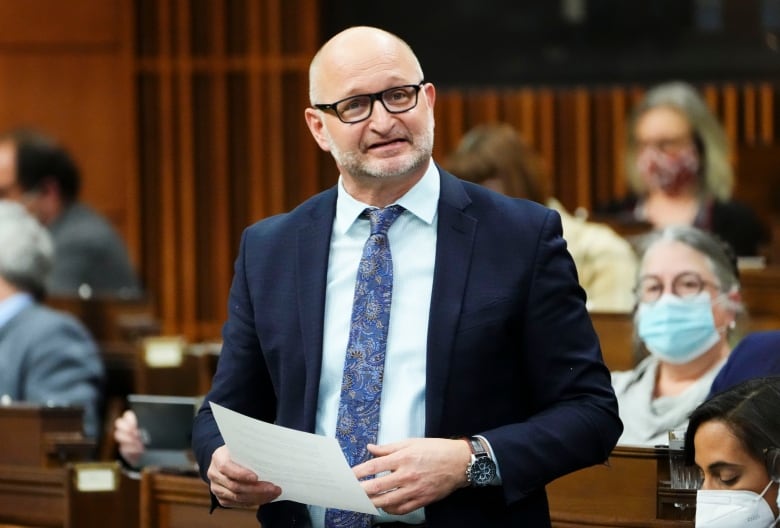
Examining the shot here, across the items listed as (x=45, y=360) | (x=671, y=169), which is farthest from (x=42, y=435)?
(x=671, y=169)

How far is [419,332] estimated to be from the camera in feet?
8.36

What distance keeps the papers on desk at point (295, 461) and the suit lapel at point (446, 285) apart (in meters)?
0.18

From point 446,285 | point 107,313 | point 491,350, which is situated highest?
point 446,285

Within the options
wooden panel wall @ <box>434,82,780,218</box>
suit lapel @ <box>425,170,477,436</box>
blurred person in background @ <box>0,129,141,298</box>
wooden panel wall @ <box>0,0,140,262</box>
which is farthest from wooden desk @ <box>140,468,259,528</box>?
wooden panel wall @ <box>0,0,140,262</box>

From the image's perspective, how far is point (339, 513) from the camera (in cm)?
256

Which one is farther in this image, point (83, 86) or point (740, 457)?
point (83, 86)

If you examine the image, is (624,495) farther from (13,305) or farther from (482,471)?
(13,305)

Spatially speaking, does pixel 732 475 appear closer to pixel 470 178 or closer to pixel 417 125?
pixel 417 125

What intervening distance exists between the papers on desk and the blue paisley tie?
0.36 ft

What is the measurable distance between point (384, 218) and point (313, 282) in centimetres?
17

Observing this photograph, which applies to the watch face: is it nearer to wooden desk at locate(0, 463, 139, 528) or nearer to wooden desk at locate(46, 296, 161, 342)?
wooden desk at locate(0, 463, 139, 528)

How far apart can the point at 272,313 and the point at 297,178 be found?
281 inches

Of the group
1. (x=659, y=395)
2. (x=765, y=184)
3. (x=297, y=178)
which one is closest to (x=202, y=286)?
(x=297, y=178)

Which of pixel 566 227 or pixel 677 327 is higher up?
pixel 566 227
